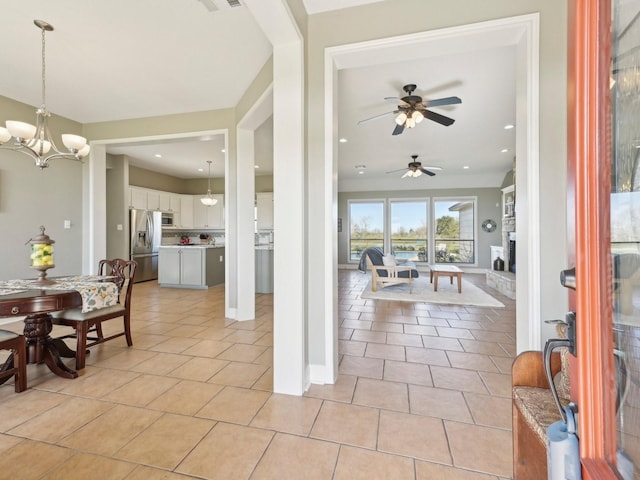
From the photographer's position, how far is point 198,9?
220cm

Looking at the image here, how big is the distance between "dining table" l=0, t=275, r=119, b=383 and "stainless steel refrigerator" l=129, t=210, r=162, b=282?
4.23m

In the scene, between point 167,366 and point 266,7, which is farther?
point 167,366

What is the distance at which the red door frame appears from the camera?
0.52m

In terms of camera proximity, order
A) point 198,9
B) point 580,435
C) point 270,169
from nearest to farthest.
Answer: point 580,435
point 198,9
point 270,169

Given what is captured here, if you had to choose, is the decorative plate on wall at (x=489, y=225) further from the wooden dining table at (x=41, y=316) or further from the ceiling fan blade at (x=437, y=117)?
the wooden dining table at (x=41, y=316)

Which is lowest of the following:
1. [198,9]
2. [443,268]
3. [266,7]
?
[443,268]

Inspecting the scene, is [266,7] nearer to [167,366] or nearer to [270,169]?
[167,366]

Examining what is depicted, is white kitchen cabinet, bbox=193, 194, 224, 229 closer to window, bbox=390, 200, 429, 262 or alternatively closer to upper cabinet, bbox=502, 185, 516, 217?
window, bbox=390, 200, 429, 262

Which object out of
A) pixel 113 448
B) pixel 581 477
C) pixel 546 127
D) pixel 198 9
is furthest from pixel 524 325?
pixel 198 9

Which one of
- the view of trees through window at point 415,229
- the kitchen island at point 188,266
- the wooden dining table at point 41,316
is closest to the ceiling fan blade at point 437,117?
the wooden dining table at point 41,316

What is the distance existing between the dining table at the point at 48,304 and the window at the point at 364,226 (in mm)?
7697

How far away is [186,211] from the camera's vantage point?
8.24 metres

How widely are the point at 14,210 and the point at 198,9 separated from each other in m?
3.65

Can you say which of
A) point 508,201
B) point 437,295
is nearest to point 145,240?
point 437,295
